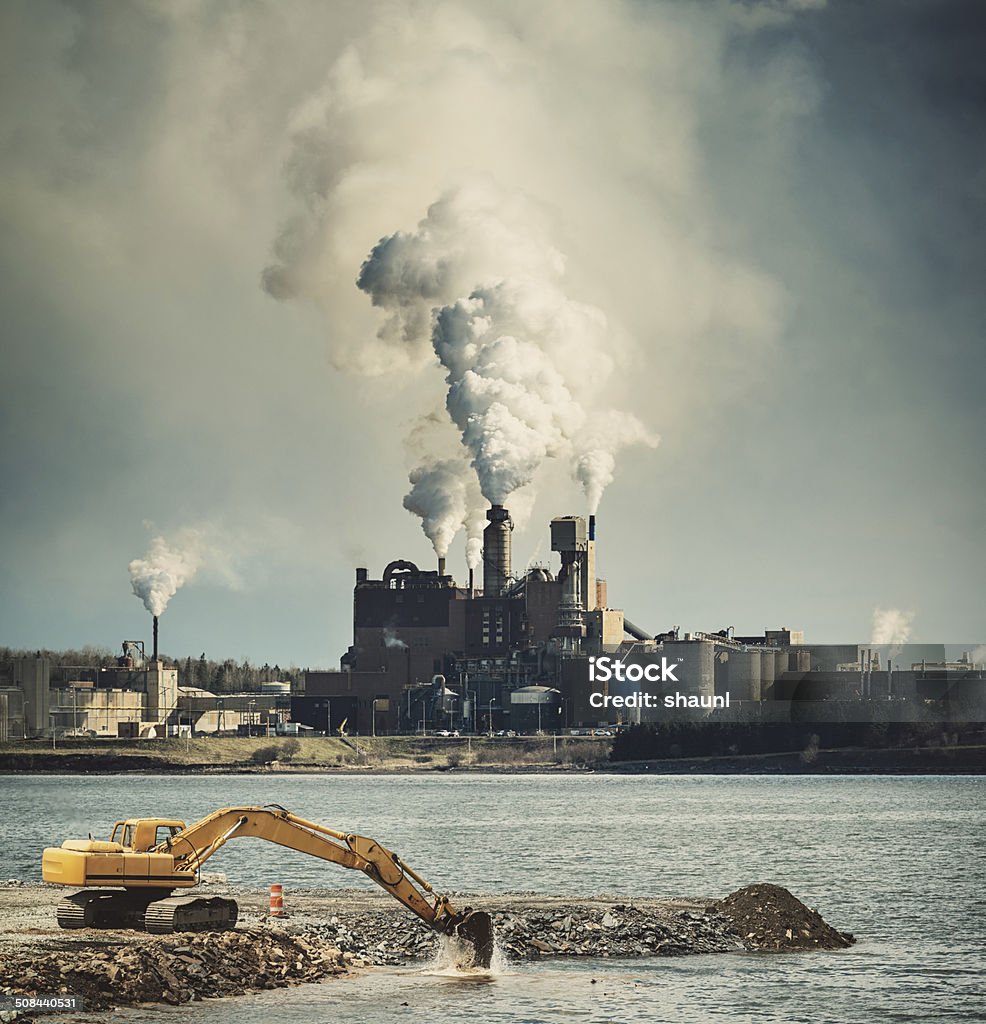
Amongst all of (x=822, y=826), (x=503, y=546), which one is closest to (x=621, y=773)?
(x=503, y=546)

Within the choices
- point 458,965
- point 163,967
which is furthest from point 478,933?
point 163,967

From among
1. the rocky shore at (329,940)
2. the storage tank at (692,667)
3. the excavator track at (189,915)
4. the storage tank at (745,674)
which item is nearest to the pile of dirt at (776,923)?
the rocky shore at (329,940)

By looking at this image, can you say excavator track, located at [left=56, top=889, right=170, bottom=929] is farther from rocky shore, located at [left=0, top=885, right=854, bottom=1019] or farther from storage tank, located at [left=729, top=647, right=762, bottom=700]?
storage tank, located at [left=729, top=647, right=762, bottom=700]

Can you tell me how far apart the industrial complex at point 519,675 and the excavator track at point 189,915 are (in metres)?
128

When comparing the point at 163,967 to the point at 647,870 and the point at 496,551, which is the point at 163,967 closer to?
the point at 647,870

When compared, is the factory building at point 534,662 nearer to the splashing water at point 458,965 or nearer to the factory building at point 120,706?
the factory building at point 120,706

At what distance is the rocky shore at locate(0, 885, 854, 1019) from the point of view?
26.4 metres

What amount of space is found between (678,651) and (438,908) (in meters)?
132

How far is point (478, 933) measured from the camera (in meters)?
30.7

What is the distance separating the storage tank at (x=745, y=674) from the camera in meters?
161

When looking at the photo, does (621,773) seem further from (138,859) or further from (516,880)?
(138,859)

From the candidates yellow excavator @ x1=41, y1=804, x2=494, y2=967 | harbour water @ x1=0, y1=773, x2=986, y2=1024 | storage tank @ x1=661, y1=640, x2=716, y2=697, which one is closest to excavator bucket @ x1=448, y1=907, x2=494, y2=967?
harbour water @ x1=0, y1=773, x2=986, y2=1024

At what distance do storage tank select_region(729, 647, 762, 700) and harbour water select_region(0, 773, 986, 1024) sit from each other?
3457 cm

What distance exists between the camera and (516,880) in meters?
47.4
